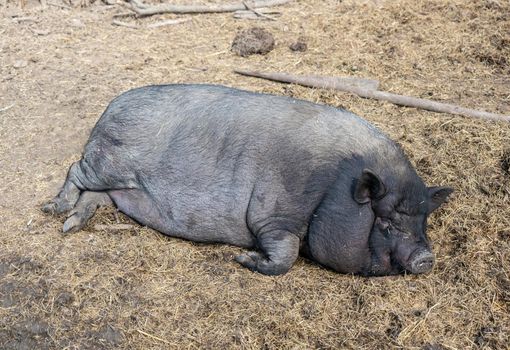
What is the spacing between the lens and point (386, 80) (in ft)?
24.4

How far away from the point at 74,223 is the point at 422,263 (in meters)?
2.62

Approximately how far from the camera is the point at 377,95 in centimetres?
688

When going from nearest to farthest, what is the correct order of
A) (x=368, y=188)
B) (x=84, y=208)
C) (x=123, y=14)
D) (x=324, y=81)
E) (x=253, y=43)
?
(x=368, y=188)
(x=84, y=208)
(x=324, y=81)
(x=253, y=43)
(x=123, y=14)

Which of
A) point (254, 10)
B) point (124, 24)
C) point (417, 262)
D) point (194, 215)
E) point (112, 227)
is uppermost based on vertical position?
point (417, 262)

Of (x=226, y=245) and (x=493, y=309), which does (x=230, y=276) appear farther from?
(x=493, y=309)

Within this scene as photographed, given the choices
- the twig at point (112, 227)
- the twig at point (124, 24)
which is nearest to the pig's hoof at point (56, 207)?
the twig at point (112, 227)

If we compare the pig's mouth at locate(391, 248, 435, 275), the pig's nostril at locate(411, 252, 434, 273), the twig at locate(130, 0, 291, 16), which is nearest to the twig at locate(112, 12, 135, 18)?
the twig at locate(130, 0, 291, 16)

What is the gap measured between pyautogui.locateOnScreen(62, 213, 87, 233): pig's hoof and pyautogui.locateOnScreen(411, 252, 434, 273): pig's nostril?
8.31 ft

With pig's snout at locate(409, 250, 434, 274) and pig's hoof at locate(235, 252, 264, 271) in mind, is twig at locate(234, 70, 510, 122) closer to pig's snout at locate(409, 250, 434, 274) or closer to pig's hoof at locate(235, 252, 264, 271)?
pig's snout at locate(409, 250, 434, 274)

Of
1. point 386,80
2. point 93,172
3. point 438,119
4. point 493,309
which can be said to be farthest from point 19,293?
point 386,80

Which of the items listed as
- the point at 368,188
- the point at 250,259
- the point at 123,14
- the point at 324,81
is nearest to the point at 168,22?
the point at 123,14

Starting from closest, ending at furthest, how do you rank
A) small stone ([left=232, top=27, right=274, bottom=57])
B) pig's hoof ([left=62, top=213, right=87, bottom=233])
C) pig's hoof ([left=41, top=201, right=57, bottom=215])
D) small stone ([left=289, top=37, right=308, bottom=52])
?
Result: pig's hoof ([left=62, top=213, right=87, bottom=233]) → pig's hoof ([left=41, top=201, right=57, bottom=215]) → small stone ([left=232, top=27, right=274, bottom=57]) → small stone ([left=289, top=37, right=308, bottom=52])

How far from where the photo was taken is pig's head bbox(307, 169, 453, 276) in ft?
14.0

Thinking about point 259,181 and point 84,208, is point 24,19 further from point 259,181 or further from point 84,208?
point 259,181
